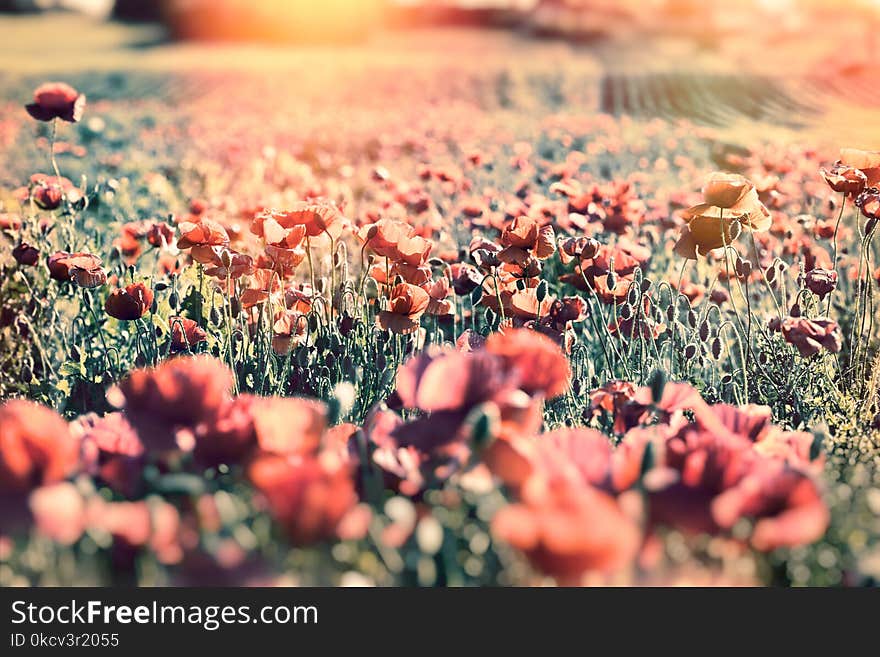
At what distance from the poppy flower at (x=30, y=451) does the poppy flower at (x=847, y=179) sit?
176 centimetres

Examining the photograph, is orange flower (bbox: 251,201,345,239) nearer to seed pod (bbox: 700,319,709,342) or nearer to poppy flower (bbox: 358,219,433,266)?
poppy flower (bbox: 358,219,433,266)

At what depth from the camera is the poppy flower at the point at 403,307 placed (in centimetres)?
191

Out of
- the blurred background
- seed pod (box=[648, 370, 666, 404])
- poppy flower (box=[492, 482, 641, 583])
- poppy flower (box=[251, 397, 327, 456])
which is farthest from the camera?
the blurred background

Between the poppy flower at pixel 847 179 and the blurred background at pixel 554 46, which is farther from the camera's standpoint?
the blurred background at pixel 554 46

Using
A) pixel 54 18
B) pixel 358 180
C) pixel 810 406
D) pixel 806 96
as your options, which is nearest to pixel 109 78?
pixel 54 18

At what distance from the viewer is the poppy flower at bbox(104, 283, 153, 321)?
6.63 feet

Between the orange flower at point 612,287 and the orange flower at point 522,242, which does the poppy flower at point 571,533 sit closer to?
the orange flower at point 522,242

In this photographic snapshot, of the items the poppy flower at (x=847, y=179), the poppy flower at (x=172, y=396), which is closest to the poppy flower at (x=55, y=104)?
the poppy flower at (x=172, y=396)

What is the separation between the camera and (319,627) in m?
0.91

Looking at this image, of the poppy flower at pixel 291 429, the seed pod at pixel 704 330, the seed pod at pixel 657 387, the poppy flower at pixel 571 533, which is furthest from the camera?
the seed pod at pixel 704 330

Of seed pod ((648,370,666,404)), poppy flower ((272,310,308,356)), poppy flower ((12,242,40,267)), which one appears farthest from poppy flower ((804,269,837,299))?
poppy flower ((12,242,40,267))

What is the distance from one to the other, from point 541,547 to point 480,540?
Result: 0.18m

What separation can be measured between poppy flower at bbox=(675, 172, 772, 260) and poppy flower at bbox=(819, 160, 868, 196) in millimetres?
159

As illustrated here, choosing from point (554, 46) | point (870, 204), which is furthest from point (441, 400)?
point (554, 46)
